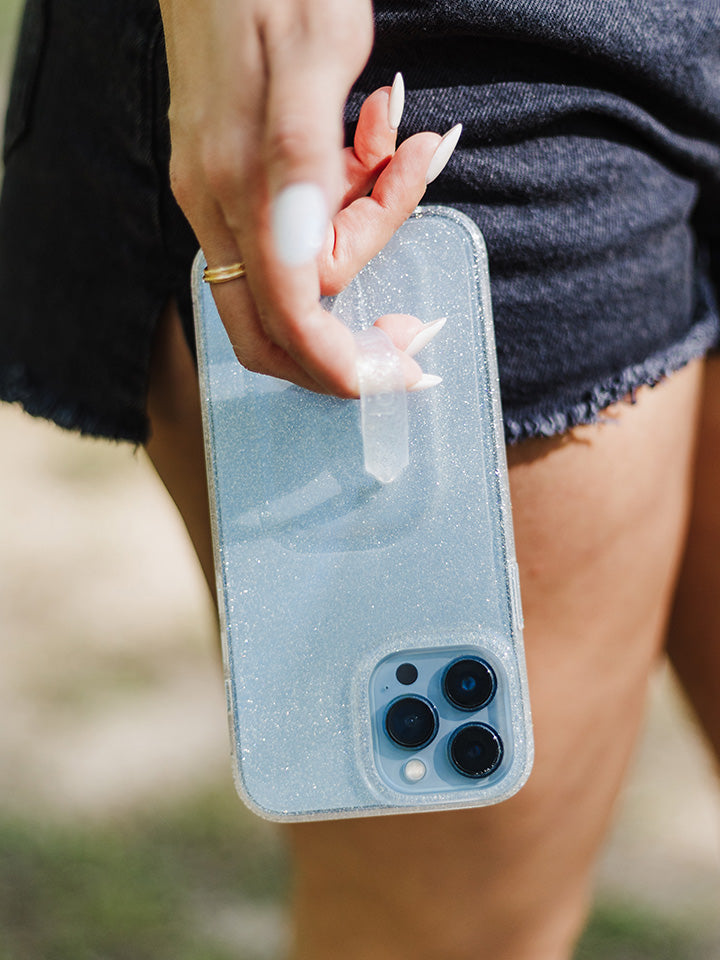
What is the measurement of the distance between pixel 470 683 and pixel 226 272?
0.86ft

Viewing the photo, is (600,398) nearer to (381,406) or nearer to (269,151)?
(381,406)

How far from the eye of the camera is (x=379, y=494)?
0.56 meters

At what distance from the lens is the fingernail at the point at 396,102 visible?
1.62 feet

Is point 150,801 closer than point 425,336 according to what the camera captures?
No

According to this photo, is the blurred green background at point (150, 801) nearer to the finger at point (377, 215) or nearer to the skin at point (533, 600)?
the skin at point (533, 600)

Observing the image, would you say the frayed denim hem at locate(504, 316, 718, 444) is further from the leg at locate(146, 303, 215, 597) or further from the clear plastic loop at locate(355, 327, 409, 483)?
the leg at locate(146, 303, 215, 597)

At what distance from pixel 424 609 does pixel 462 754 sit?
81 millimetres

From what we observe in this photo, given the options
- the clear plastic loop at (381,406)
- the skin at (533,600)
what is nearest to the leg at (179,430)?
the skin at (533,600)

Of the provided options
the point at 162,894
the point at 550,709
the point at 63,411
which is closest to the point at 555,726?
the point at 550,709

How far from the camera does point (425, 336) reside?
55cm

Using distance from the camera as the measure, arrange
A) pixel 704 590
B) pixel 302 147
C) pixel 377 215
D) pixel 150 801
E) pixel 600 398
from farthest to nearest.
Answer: pixel 150 801 < pixel 704 590 < pixel 600 398 < pixel 377 215 < pixel 302 147

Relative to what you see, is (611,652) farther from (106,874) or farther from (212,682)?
(212,682)

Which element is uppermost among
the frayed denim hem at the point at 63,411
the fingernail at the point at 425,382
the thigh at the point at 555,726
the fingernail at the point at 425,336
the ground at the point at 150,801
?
the fingernail at the point at 425,336

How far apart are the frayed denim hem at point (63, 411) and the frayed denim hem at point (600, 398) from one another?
228mm
